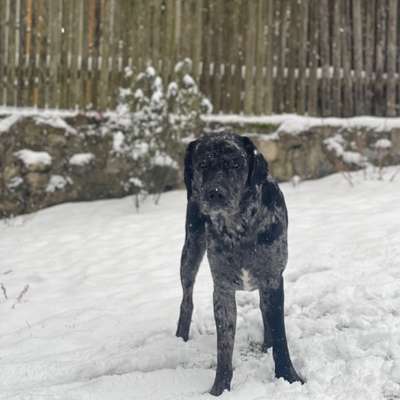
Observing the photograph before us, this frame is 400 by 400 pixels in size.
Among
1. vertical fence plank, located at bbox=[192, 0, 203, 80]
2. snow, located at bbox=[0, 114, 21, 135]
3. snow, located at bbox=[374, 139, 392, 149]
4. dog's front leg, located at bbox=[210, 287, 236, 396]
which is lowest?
dog's front leg, located at bbox=[210, 287, 236, 396]

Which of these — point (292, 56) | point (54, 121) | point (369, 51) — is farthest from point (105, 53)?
point (369, 51)

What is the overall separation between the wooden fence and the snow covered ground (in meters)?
1.30

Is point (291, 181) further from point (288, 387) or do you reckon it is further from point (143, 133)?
point (288, 387)

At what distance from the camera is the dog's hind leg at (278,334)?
2738 millimetres

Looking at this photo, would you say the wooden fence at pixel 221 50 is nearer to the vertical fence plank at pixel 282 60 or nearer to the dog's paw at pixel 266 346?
the vertical fence plank at pixel 282 60

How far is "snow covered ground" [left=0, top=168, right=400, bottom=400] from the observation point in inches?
110

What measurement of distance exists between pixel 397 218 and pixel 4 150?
Result: 14.3ft

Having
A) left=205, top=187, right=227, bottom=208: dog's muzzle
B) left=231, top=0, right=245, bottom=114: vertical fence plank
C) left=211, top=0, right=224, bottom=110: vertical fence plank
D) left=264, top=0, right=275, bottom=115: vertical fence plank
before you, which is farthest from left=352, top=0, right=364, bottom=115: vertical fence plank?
left=205, top=187, right=227, bottom=208: dog's muzzle

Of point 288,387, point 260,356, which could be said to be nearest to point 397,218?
point 260,356

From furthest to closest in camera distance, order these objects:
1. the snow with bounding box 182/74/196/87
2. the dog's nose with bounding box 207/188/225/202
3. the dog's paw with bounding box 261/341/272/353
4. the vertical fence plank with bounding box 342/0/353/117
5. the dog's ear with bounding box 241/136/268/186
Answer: the vertical fence plank with bounding box 342/0/353/117 → the snow with bounding box 182/74/196/87 → the dog's paw with bounding box 261/341/272/353 → the dog's ear with bounding box 241/136/268/186 → the dog's nose with bounding box 207/188/225/202

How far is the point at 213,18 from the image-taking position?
679 cm

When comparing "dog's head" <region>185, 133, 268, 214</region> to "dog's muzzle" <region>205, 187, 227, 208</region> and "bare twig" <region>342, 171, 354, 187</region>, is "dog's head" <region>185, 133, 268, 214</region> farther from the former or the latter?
"bare twig" <region>342, 171, 354, 187</region>

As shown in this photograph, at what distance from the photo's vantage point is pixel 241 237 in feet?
8.89

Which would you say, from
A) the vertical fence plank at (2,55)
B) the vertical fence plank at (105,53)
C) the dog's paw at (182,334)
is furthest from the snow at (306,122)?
the dog's paw at (182,334)
